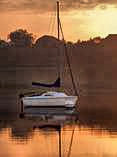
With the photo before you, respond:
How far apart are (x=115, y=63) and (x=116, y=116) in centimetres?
10552

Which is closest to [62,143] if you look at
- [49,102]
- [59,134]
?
[59,134]

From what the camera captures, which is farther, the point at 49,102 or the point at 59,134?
Result: the point at 49,102

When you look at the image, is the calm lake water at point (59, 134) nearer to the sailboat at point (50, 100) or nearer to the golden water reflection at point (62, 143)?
the golden water reflection at point (62, 143)

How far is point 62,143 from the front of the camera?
35.7 meters

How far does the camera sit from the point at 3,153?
31.8 meters

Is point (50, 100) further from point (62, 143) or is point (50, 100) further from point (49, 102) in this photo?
point (62, 143)

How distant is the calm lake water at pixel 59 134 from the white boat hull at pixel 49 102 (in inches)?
78.0

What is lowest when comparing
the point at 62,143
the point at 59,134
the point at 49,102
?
the point at 62,143

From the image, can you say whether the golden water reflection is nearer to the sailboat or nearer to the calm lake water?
the calm lake water

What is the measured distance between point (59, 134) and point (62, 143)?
3.66m

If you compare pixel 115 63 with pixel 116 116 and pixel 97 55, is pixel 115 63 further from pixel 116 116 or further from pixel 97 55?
pixel 116 116

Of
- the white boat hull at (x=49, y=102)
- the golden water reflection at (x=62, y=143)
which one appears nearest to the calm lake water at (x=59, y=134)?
the golden water reflection at (x=62, y=143)

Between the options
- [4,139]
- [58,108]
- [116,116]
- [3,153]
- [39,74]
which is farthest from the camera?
[39,74]

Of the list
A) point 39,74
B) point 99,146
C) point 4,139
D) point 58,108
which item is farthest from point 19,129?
point 39,74
